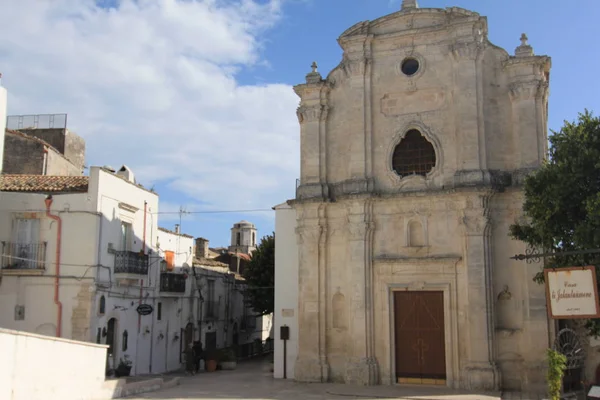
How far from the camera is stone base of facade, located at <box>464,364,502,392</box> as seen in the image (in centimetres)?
1978

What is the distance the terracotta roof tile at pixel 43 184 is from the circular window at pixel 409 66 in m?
11.9

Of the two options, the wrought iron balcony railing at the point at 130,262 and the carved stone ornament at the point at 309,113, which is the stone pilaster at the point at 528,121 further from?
the wrought iron balcony railing at the point at 130,262

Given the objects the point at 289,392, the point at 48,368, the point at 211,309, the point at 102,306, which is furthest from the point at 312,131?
the point at 211,309

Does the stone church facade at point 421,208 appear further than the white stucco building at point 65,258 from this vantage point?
No

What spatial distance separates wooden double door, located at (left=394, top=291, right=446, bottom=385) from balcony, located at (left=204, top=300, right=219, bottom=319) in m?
13.9

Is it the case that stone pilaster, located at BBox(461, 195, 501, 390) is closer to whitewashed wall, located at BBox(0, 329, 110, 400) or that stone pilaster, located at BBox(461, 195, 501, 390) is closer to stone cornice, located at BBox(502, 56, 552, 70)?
stone cornice, located at BBox(502, 56, 552, 70)

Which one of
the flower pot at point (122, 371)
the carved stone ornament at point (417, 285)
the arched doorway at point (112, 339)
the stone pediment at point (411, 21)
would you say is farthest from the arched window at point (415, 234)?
the arched doorway at point (112, 339)

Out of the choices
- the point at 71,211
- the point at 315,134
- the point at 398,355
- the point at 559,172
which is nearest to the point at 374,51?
the point at 315,134

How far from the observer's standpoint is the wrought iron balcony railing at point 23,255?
74.1 feet

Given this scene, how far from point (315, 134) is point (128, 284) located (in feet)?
29.4

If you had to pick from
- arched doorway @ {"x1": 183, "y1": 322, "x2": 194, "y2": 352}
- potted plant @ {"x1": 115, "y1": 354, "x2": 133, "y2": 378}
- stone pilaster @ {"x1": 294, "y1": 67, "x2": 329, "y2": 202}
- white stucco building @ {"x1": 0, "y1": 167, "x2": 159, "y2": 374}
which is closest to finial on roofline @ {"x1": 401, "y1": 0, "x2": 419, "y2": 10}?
stone pilaster @ {"x1": 294, "y1": 67, "x2": 329, "y2": 202}

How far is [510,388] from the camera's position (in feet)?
66.1

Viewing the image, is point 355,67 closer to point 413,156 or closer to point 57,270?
point 413,156

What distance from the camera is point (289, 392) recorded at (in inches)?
787
